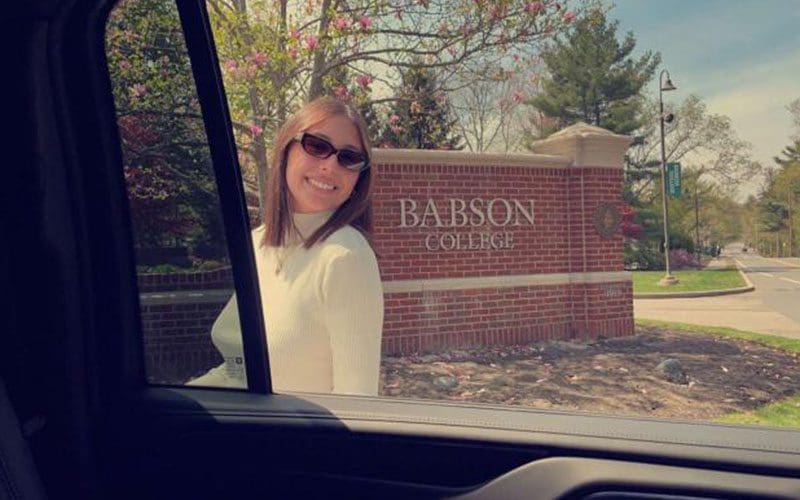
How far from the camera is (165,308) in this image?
1604 millimetres

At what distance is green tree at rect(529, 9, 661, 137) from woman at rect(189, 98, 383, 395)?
34.6 m

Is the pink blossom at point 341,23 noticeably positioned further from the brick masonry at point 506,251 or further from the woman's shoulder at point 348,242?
the woman's shoulder at point 348,242

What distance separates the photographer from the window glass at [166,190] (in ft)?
4.92

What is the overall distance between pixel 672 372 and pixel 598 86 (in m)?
31.7

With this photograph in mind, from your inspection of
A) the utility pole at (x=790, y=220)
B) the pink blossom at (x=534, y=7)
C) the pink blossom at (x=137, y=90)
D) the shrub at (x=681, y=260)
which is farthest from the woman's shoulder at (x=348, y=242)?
the utility pole at (x=790, y=220)

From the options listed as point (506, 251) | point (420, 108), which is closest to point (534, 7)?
point (420, 108)

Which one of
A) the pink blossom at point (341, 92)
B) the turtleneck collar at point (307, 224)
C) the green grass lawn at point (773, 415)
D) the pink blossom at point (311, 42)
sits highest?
the pink blossom at point (311, 42)

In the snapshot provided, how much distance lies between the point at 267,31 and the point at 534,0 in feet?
8.91

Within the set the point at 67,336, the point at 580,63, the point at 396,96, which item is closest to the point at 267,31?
the point at 396,96

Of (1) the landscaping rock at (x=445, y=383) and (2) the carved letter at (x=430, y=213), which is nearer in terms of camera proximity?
(1) the landscaping rock at (x=445, y=383)

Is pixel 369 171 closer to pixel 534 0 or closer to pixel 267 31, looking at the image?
pixel 267 31

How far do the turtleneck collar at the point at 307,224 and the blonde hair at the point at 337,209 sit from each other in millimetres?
24

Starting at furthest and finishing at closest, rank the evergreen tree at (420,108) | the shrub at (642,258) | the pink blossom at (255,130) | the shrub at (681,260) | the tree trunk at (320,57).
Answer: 1. the shrub at (681,260)
2. the shrub at (642,258)
3. the evergreen tree at (420,108)
4. the tree trunk at (320,57)
5. the pink blossom at (255,130)

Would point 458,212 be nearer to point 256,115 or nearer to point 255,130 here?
point 256,115
